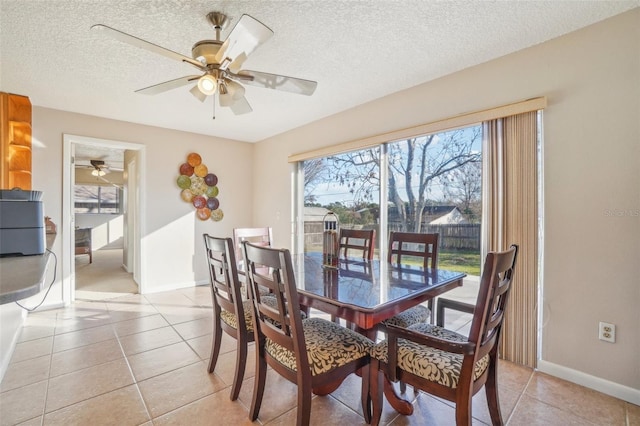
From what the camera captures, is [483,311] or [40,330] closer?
[483,311]

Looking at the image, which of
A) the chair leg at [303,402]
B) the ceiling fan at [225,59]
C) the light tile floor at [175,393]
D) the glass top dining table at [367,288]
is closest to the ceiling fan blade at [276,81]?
the ceiling fan at [225,59]

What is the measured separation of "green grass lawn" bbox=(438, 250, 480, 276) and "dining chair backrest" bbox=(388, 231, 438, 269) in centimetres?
33

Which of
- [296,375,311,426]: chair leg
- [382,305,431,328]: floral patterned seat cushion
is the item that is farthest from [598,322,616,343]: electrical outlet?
[296,375,311,426]: chair leg

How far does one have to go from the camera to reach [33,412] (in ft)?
5.76

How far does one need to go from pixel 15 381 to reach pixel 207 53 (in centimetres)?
255

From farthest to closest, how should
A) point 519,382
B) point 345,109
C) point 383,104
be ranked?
point 345,109, point 383,104, point 519,382

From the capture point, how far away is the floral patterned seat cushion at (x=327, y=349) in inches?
58.3

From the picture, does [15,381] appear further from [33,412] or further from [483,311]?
[483,311]

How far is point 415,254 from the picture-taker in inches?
94.8

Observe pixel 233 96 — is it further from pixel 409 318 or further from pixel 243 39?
pixel 409 318

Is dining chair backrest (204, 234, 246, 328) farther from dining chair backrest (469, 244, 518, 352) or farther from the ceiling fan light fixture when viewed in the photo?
dining chair backrest (469, 244, 518, 352)

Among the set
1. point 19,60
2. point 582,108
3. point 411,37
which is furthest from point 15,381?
point 582,108

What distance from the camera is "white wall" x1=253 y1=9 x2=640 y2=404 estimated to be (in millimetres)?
1862

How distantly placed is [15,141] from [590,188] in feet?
17.3
